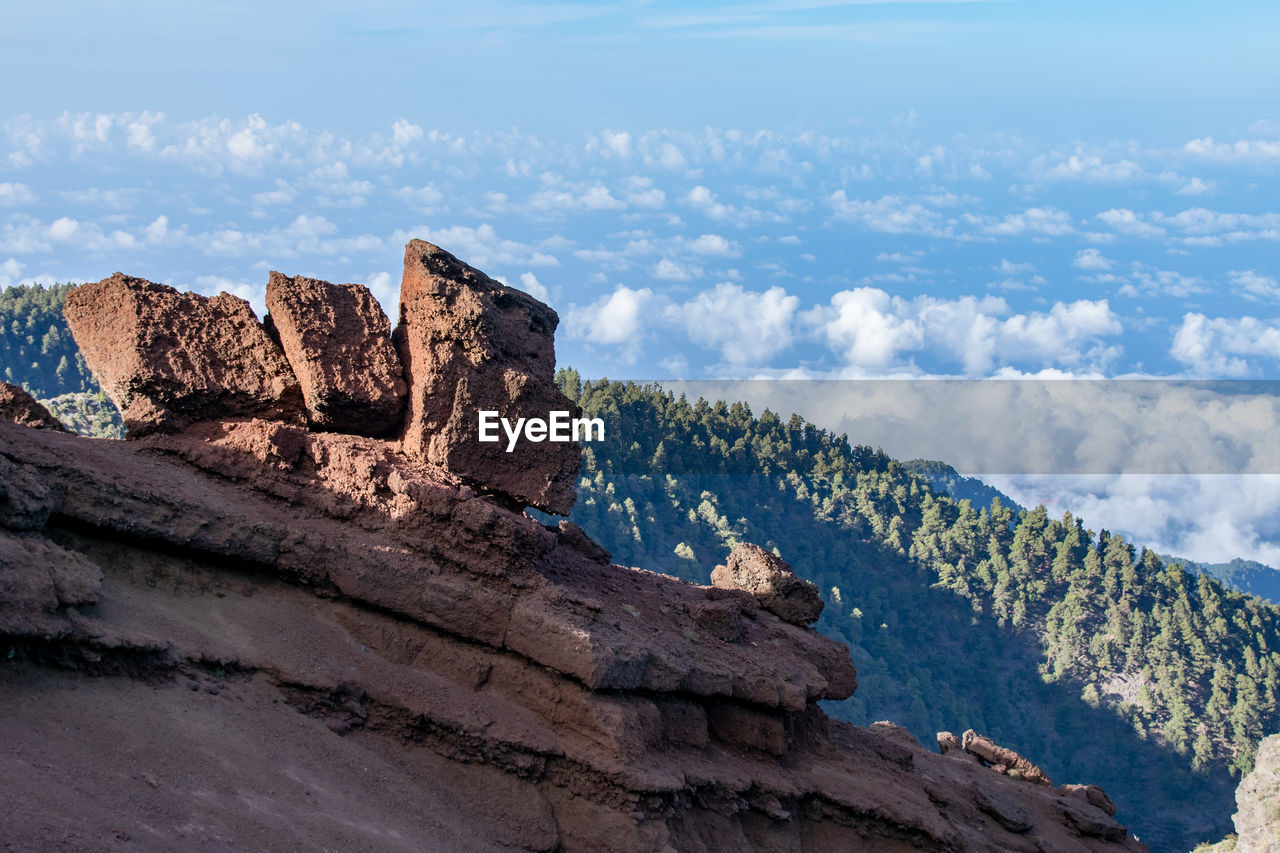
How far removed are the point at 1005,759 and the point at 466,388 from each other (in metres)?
18.6

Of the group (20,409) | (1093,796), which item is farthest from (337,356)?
(1093,796)

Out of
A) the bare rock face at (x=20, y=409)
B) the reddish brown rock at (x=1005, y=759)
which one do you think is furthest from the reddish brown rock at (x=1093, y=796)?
the bare rock face at (x=20, y=409)

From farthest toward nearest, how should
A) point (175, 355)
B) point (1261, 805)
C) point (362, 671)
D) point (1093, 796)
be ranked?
1. point (1261, 805)
2. point (1093, 796)
3. point (175, 355)
4. point (362, 671)

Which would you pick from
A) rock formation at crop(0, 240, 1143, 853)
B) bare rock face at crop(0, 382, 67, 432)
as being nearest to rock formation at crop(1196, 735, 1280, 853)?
rock formation at crop(0, 240, 1143, 853)

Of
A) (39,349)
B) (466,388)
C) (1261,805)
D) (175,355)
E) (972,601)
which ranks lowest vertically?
(1261,805)

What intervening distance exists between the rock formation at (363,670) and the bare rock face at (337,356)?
46 cm

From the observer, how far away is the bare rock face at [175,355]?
18.8 metres

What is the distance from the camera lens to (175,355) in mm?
19031

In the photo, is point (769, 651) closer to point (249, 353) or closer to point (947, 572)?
point (249, 353)

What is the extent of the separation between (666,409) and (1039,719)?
4712 centimetres

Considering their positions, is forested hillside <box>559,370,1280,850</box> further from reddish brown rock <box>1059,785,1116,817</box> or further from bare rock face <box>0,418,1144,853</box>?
bare rock face <box>0,418,1144,853</box>

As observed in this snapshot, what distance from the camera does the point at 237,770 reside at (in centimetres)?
1366

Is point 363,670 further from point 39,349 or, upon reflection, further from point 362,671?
point 39,349

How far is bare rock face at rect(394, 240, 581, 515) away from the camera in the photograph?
62.0 ft
